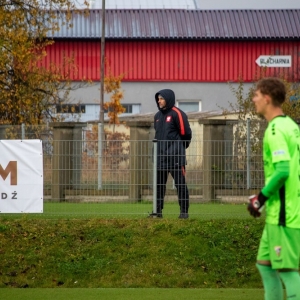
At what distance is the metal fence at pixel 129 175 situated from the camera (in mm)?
14258

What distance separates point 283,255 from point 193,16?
137 ft

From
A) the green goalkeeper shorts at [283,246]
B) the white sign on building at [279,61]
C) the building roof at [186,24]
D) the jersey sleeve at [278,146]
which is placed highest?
the building roof at [186,24]

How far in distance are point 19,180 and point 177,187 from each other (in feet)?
8.12

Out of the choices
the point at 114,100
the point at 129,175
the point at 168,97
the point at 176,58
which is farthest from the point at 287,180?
the point at 176,58

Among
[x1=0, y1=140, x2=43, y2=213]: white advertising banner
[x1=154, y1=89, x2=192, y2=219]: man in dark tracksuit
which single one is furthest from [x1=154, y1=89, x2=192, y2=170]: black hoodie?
[x1=0, y1=140, x2=43, y2=213]: white advertising banner

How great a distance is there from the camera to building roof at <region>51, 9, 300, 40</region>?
46.1m

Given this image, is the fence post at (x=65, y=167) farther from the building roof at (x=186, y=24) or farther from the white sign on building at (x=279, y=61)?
the white sign on building at (x=279, y=61)

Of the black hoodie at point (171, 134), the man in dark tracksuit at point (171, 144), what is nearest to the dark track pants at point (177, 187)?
the man in dark tracksuit at point (171, 144)

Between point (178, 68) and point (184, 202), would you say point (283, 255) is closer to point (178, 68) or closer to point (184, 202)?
point (184, 202)

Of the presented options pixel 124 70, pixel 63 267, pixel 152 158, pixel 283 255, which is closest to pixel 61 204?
pixel 152 158

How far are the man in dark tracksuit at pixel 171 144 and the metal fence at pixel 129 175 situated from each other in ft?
1.06

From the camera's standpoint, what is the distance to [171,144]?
45.0 ft

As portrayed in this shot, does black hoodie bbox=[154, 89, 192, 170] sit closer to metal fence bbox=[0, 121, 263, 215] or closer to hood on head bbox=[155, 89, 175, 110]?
hood on head bbox=[155, 89, 175, 110]

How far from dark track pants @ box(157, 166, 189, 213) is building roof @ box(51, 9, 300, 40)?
106 ft
